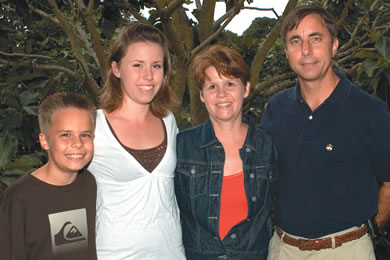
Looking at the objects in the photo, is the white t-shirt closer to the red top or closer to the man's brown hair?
the red top

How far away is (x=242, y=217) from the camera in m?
2.29

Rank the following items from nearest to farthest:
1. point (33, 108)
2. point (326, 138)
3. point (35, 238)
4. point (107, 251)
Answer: point (35, 238)
point (107, 251)
point (326, 138)
point (33, 108)

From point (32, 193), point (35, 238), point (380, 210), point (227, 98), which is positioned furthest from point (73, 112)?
point (380, 210)

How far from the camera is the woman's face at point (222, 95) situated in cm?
235

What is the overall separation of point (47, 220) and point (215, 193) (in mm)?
805

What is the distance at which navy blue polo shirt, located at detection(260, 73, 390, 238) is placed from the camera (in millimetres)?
2242

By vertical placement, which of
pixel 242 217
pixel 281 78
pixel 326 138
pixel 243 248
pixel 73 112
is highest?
pixel 281 78

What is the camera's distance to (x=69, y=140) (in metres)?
2.10

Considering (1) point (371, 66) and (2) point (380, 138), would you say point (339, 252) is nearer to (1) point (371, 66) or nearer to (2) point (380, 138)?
(2) point (380, 138)

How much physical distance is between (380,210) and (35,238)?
1732 millimetres

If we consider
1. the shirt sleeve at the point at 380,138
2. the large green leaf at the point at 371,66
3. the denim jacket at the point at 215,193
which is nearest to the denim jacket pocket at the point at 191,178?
the denim jacket at the point at 215,193

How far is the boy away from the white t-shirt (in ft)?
0.16

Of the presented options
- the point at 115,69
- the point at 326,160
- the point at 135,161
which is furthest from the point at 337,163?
the point at 115,69

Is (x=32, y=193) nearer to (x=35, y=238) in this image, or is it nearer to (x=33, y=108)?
(x=35, y=238)
